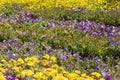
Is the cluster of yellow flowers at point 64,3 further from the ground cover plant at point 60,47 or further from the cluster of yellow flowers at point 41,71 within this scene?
the cluster of yellow flowers at point 41,71

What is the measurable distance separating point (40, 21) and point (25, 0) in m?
4.80

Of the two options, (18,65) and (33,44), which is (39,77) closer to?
(18,65)

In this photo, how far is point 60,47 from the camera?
6762mm

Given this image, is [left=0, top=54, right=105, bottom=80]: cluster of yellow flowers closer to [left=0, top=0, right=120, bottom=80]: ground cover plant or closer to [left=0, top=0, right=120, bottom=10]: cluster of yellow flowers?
[left=0, top=0, right=120, bottom=80]: ground cover plant

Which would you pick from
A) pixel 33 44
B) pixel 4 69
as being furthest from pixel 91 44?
pixel 4 69

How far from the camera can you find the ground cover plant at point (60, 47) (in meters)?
Answer: 4.43

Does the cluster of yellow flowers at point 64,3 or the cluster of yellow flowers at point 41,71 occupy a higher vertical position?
the cluster of yellow flowers at point 41,71

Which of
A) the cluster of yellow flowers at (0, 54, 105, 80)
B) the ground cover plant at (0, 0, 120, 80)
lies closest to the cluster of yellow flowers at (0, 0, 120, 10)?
the ground cover plant at (0, 0, 120, 80)

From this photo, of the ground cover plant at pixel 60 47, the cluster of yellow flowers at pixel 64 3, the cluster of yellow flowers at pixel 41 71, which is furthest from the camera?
the cluster of yellow flowers at pixel 64 3

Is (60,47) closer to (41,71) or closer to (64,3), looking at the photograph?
(41,71)

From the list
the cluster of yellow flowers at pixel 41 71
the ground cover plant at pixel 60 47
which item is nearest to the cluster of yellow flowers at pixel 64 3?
the ground cover plant at pixel 60 47

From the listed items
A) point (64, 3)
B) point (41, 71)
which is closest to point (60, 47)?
point (41, 71)

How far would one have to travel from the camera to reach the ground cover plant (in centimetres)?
443

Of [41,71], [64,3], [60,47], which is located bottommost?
[64,3]
